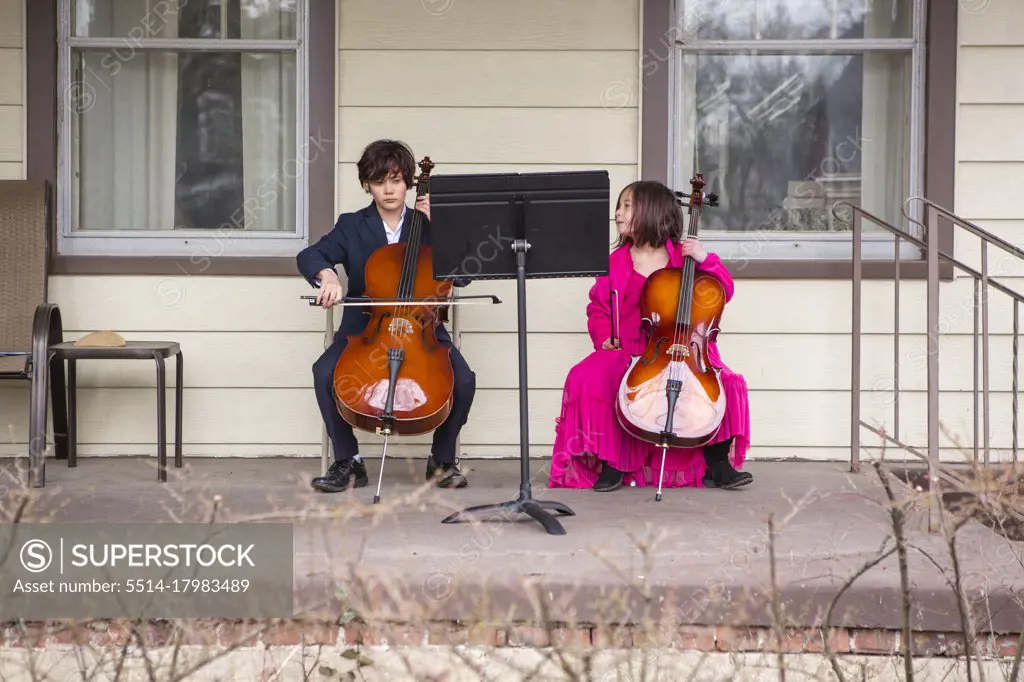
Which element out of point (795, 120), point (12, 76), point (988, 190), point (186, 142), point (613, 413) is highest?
point (12, 76)

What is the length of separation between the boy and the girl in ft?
1.10

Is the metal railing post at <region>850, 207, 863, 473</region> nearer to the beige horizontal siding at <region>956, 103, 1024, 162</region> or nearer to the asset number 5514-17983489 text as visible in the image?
the beige horizontal siding at <region>956, 103, 1024, 162</region>

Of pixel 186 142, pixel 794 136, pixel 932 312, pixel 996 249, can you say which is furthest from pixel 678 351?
pixel 186 142

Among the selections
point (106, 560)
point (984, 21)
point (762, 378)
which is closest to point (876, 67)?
→ point (984, 21)

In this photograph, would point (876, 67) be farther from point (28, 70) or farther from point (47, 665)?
point (47, 665)

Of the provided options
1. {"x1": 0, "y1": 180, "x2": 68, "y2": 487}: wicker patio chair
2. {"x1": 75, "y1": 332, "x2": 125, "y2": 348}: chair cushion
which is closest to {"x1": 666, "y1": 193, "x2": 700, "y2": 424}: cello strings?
{"x1": 75, "y1": 332, "x2": 125, "y2": 348}: chair cushion

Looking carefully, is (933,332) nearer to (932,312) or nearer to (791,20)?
(932,312)

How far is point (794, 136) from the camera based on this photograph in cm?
423

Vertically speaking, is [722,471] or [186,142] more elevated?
[186,142]

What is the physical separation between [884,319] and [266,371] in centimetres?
224

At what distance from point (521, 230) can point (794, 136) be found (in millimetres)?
1710

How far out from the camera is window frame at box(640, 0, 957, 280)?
4.04 m

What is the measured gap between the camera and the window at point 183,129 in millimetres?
4160

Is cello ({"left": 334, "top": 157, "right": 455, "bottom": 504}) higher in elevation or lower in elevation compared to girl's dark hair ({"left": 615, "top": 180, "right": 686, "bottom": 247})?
lower
